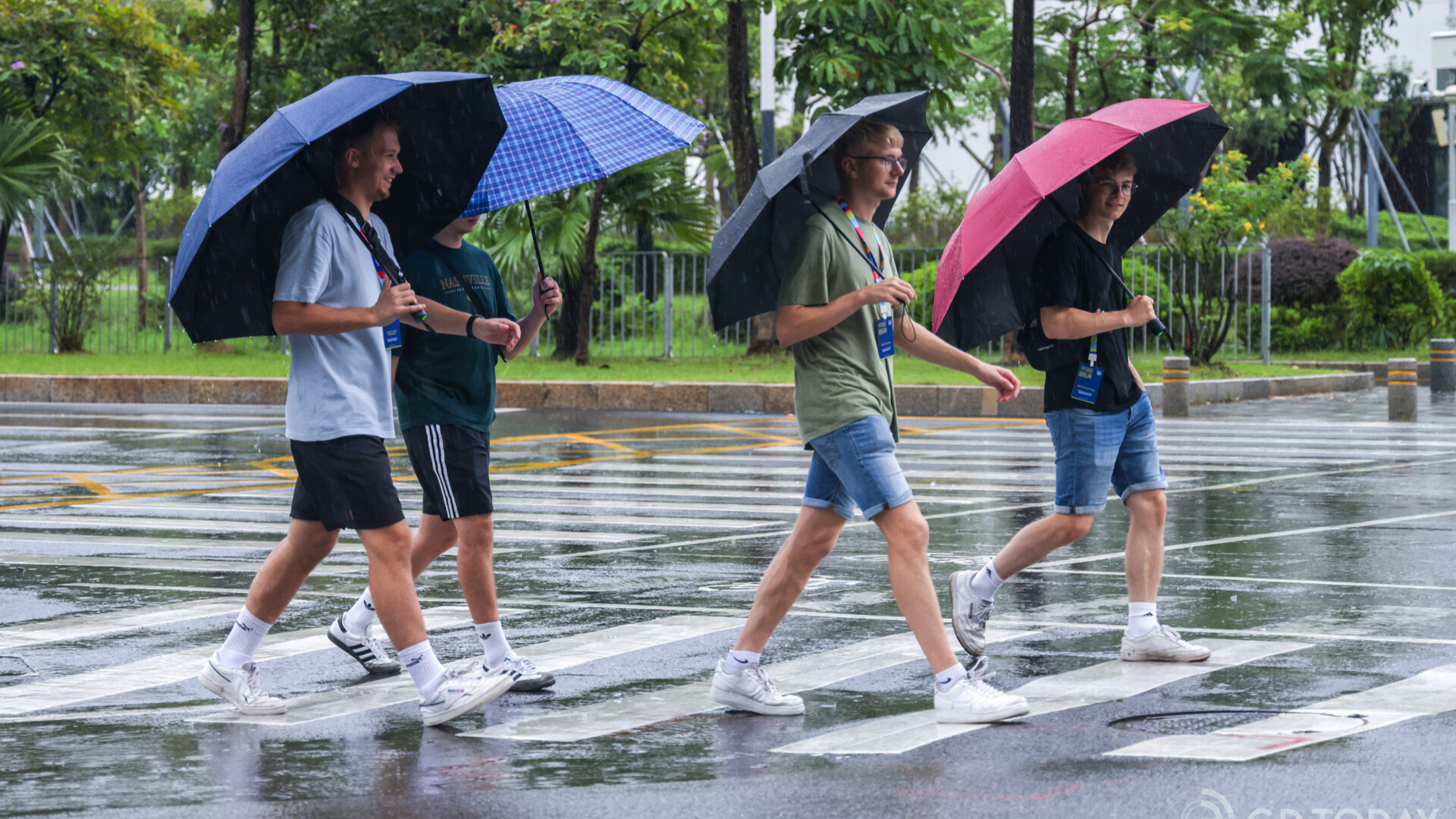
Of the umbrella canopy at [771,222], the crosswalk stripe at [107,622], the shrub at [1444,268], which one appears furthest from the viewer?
the shrub at [1444,268]

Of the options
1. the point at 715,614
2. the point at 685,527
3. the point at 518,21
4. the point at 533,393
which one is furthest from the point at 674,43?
the point at 715,614

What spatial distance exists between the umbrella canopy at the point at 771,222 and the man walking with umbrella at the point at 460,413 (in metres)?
0.77

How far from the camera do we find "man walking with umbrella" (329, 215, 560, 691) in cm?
561

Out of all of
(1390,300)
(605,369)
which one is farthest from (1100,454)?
(1390,300)

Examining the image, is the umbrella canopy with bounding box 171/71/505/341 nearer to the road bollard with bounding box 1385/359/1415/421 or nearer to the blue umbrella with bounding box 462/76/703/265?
the blue umbrella with bounding box 462/76/703/265

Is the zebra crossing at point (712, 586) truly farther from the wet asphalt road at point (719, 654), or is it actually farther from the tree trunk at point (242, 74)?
the tree trunk at point (242, 74)

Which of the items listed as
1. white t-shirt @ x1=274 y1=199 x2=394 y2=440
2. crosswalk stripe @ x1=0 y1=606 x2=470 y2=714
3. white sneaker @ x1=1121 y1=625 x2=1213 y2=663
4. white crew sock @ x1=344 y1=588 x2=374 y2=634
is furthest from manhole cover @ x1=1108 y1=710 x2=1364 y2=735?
crosswalk stripe @ x1=0 y1=606 x2=470 y2=714

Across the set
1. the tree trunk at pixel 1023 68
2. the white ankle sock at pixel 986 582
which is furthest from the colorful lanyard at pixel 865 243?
the tree trunk at pixel 1023 68

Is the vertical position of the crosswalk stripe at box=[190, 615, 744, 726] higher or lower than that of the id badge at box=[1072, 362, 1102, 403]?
lower

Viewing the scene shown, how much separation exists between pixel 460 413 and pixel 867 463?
133 centimetres

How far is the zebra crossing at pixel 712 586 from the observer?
17.3 feet

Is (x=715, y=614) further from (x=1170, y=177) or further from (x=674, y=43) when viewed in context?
(x=674, y=43)

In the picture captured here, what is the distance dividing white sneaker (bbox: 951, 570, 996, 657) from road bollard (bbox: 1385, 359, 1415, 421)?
13243 millimetres

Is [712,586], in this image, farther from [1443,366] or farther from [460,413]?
[1443,366]
